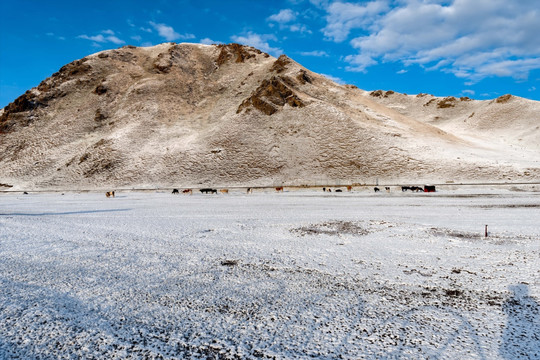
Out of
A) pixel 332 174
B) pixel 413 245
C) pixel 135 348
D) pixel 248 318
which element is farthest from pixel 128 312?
pixel 332 174

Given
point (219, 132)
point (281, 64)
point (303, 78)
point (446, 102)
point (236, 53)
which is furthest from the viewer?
point (446, 102)

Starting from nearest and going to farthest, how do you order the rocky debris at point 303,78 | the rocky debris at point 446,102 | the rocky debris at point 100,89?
the rocky debris at point 303,78 → the rocky debris at point 100,89 → the rocky debris at point 446,102

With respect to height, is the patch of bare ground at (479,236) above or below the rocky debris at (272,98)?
below

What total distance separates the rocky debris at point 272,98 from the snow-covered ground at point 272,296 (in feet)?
162

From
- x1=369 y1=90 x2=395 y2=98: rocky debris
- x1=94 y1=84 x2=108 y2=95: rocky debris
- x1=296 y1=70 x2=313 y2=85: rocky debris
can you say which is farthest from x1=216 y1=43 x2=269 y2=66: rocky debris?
x1=369 y1=90 x2=395 y2=98: rocky debris

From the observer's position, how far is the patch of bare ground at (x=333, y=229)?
26.8 feet

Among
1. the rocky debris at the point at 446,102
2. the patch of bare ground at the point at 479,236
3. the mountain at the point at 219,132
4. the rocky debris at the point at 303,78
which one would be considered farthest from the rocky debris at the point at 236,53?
the patch of bare ground at the point at 479,236

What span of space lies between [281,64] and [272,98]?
15153mm

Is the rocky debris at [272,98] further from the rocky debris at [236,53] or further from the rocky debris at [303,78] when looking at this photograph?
the rocky debris at [236,53]

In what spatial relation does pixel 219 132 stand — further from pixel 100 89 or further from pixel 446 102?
pixel 446 102

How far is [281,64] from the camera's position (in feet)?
220

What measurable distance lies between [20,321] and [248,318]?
2429mm

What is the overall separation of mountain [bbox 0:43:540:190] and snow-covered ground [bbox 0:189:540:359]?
36101 mm

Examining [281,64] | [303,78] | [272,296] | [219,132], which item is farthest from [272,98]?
[272,296]
